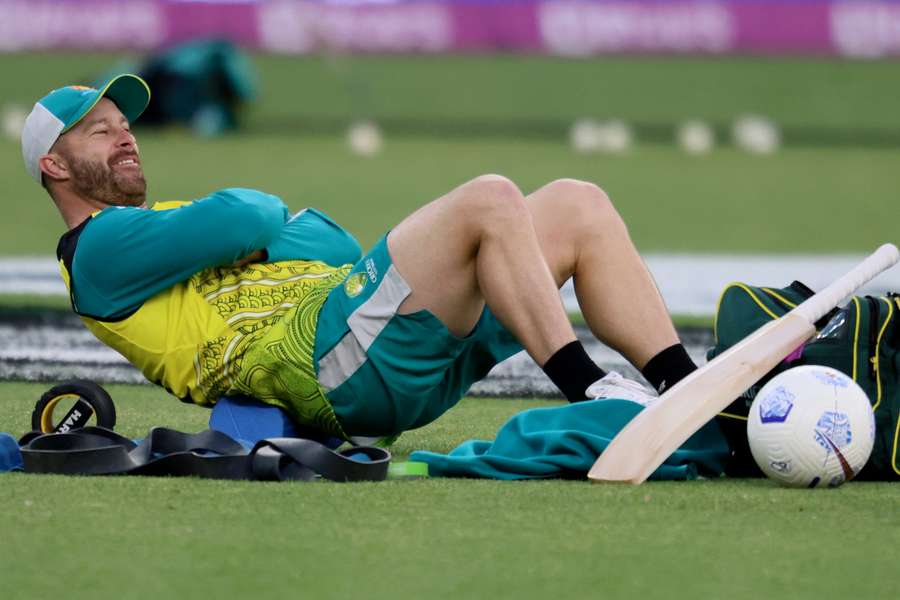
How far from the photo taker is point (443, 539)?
382 centimetres

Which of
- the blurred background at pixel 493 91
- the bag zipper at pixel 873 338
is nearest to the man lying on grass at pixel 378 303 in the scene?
the bag zipper at pixel 873 338

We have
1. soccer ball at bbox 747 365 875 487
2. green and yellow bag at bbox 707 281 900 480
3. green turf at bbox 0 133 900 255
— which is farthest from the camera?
Answer: green turf at bbox 0 133 900 255

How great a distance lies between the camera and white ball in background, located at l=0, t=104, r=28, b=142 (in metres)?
21.9

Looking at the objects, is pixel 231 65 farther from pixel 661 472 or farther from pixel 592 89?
pixel 661 472

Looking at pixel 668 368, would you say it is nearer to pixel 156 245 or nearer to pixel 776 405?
pixel 776 405

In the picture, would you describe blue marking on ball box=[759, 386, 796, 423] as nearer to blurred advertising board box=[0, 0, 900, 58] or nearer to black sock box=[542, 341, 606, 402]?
black sock box=[542, 341, 606, 402]

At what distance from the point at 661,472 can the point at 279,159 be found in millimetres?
13742

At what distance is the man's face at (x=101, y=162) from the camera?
17.1 feet

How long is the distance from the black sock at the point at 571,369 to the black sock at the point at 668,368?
237 mm

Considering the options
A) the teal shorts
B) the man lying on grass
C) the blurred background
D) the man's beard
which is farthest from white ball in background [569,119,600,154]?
the teal shorts

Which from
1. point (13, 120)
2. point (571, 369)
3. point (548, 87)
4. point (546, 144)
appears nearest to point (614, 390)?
point (571, 369)

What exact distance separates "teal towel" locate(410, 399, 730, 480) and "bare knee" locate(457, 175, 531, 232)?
1.78ft

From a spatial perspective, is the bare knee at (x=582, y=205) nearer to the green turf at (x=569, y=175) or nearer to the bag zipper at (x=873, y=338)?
the bag zipper at (x=873, y=338)

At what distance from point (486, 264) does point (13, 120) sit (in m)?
18.6
